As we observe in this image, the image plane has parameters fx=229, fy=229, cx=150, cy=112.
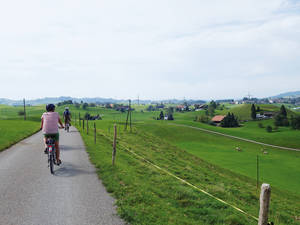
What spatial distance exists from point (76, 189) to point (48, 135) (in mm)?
3629

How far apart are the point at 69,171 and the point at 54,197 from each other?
340cm

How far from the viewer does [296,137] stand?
261 feet

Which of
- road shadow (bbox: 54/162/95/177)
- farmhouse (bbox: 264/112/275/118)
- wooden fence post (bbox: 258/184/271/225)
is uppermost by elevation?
wooden fence post (bbox: 258/184/271/225)

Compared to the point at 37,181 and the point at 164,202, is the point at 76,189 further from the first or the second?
the point at 164,202

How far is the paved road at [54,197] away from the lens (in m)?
6.38

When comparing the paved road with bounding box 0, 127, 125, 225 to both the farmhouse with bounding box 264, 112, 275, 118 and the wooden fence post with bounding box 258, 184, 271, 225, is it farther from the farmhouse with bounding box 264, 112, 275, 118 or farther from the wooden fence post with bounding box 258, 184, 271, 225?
the farmhouse with bounding box 264, 112, 275, 118

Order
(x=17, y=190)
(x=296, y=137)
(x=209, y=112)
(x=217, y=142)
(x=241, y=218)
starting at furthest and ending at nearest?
(x=209, y=112) → (x=296, y=137) → (x=217, y=142) → (x=17, y=190) → (x=241, y=218)

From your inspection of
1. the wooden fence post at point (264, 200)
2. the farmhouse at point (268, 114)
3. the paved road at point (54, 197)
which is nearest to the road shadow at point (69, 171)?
the paved road at point (54, 197)

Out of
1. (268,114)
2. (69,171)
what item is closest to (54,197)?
(69,171)

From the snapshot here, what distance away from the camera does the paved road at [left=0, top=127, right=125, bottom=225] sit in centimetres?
638

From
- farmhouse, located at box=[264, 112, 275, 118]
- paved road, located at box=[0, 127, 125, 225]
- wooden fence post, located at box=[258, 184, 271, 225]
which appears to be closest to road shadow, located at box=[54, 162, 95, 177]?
paved road, located at box=[0, 127, 125, 225]

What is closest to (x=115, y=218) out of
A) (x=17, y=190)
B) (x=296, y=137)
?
(x=17, y=190)

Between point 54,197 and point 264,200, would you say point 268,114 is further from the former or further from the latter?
point 54,197

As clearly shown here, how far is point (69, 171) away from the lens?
11188 millimetres
